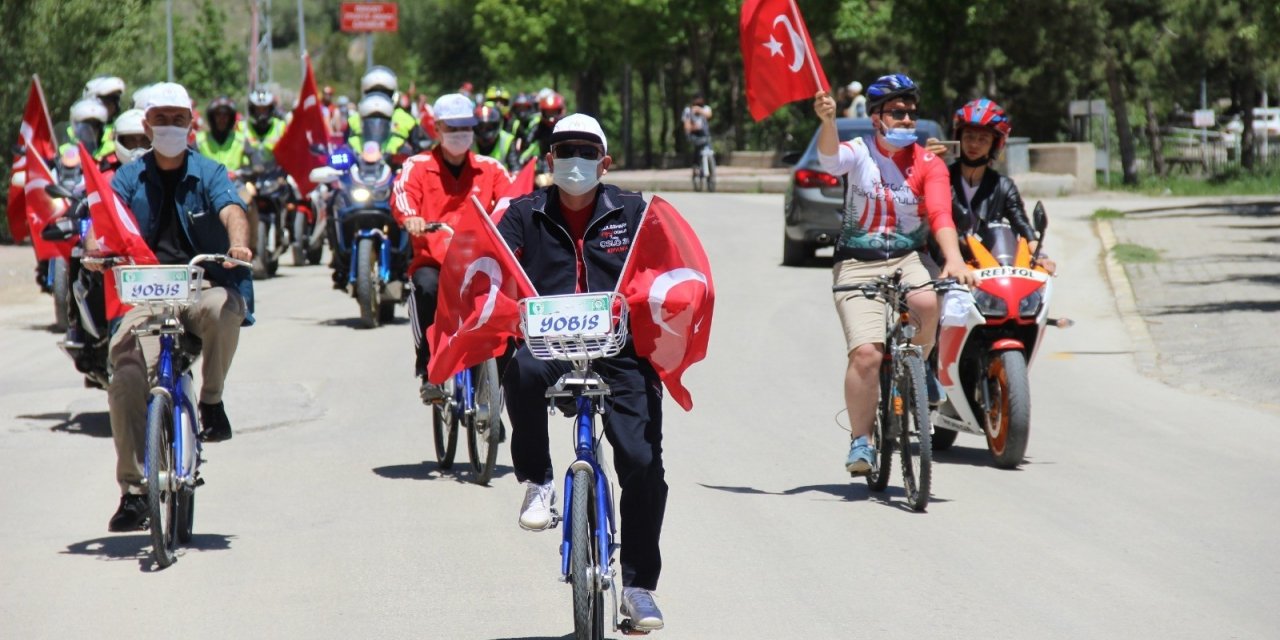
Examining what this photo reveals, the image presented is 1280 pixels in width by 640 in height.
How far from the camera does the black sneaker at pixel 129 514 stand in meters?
8.05

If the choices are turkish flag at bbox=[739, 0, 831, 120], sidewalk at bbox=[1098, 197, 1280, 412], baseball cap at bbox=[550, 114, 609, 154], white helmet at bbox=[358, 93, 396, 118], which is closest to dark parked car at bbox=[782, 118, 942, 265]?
sidewalk at bbox=[1098, 197, 1280, 412]

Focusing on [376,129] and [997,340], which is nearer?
[997,340]

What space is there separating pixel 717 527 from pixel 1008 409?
84.7 inches

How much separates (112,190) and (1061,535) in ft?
14.2

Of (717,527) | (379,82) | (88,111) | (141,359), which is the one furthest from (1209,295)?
(141,359)

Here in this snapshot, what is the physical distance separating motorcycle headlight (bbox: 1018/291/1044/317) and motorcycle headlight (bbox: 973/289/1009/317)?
8 centimetres

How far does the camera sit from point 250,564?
24.4 ft

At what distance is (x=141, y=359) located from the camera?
7.62m

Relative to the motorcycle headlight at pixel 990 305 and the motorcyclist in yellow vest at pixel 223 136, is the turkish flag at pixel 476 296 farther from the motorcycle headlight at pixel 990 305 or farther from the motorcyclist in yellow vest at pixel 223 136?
the motorcyclist in yellow vest at pixel 223 136

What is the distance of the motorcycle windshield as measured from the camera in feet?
59.3

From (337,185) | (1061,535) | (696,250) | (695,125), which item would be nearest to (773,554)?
(1061,535)

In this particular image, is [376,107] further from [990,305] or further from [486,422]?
[990,305]

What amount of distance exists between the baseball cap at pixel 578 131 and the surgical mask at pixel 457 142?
4210 mm

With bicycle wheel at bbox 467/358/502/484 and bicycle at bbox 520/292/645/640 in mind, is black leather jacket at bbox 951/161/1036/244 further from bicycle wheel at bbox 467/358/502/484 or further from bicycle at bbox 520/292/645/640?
bicycle at bbox 520/292/645/640
